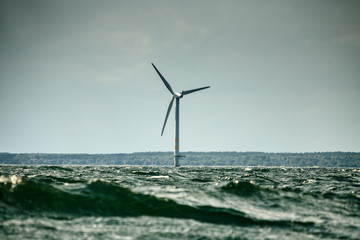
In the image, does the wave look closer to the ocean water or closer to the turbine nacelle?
the ocean water

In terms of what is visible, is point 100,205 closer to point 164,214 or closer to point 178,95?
point 164,214

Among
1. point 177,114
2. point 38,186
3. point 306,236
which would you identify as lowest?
point 306,236

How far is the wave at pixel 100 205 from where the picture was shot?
41.3ft

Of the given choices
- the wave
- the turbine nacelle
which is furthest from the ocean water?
the turbine nacelle

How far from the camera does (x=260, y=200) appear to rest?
16281mm

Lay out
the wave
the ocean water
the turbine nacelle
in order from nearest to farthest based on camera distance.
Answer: the ocean water
the wave
the turbine nacelle

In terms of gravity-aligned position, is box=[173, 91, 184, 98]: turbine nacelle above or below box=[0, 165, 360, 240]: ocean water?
above

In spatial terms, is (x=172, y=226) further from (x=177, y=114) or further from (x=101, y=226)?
(x=177, y=114)

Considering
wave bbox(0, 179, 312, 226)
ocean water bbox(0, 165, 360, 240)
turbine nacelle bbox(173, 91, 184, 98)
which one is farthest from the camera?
turbine nacelle bbox(173, 91, 184, 98)

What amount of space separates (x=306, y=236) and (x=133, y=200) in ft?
21.0

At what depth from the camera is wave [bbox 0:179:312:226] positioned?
41.3 feet

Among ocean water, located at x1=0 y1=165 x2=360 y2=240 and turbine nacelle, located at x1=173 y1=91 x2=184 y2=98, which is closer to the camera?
ocean water, located at x1=0 y1=165 x2=360 y2=240

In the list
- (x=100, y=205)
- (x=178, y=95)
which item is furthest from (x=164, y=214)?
(x=178, y=95)

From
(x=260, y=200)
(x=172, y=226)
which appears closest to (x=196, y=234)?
(x=172, y=226)
